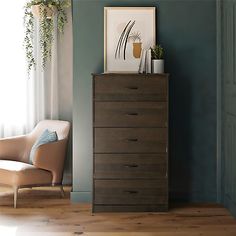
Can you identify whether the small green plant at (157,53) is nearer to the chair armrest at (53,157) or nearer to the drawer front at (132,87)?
the drawer front at (132,87)

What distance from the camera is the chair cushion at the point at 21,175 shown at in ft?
17.0

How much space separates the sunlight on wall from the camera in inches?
239

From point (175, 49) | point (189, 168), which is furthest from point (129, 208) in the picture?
point (175, 49)

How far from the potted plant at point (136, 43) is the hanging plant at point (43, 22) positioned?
87cm

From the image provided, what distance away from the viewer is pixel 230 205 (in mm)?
4910

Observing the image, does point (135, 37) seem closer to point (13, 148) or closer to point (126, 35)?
point (126, 35)

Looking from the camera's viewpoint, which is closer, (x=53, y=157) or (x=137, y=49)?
(x=137, y=49)

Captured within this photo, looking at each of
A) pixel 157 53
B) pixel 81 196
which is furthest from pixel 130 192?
A: pixel 157 53

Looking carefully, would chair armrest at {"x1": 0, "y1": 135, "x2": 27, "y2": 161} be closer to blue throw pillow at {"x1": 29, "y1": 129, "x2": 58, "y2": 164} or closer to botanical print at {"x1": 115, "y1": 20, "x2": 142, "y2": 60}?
blue throw pillow at {"x1": 29, "y1": 129, "x2": 58, "y2": 164}

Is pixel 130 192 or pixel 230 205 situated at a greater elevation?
pixel 130 192

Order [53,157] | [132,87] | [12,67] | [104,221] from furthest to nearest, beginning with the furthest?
[12,67] → [53,157] → [132,87] → [104,221]

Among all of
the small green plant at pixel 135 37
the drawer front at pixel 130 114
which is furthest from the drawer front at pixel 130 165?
the small green plant at pixel 135 37

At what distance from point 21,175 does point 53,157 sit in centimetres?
36

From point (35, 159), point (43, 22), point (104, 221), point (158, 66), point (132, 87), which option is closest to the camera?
point (104, 221)
